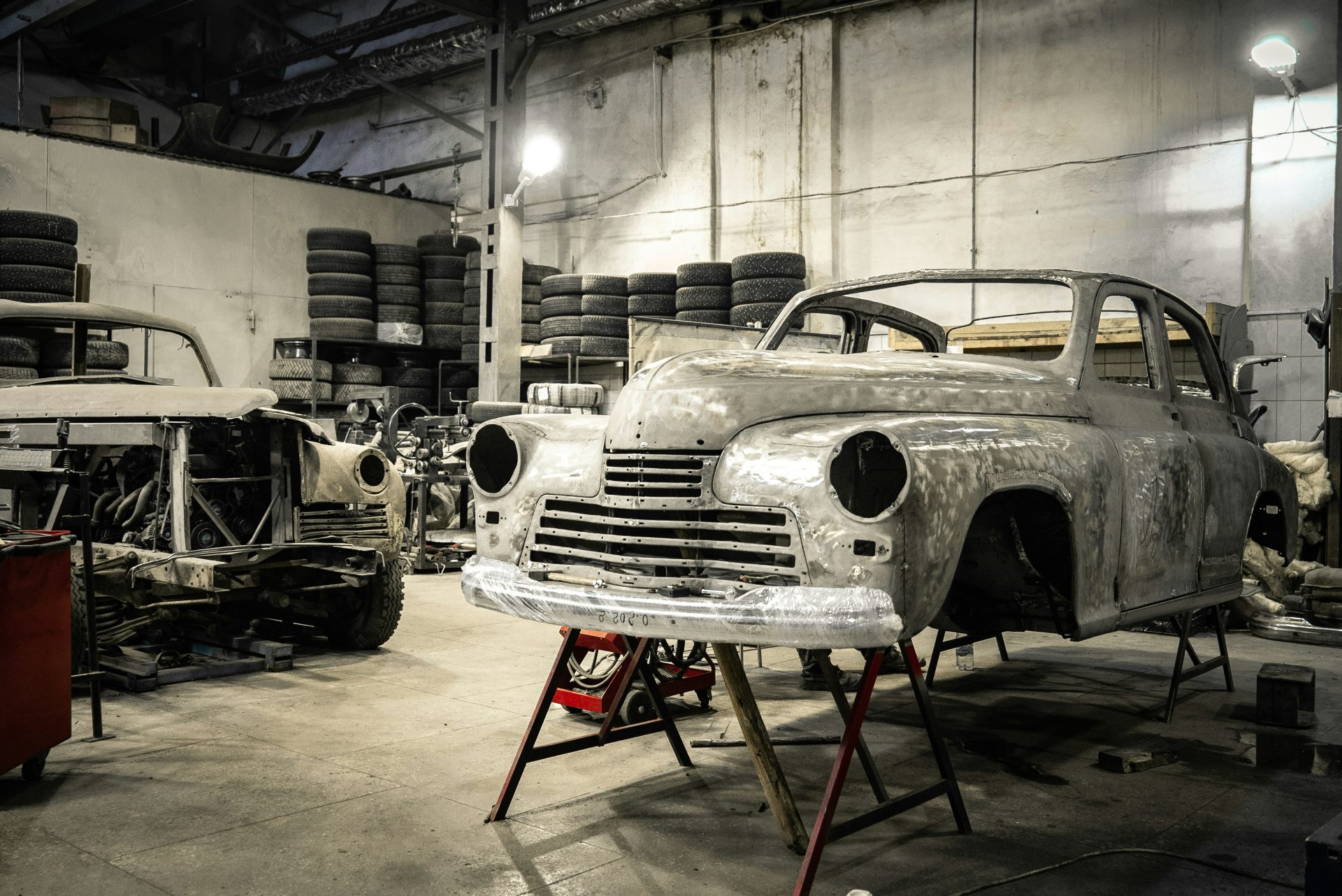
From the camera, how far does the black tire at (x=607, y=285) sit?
12492 mm

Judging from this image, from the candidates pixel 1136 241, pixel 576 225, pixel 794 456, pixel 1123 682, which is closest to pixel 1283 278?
pixel 1136 241

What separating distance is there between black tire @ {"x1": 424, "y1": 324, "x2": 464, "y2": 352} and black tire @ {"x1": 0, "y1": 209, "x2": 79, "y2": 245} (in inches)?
171

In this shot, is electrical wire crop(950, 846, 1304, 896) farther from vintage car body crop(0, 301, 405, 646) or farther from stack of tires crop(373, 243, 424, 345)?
stack of tires crop(373, 243, 424, 345)

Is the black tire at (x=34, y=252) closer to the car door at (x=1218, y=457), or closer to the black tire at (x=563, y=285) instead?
the black tire at (x=563, y=285)

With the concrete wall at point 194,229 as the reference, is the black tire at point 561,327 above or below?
below

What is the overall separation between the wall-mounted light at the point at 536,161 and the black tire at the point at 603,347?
5.80 feet

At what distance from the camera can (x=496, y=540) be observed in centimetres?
330

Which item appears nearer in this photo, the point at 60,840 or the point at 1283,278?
the point at 60,840

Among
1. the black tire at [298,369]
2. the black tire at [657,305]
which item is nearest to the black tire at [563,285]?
the black tire at [657,305]

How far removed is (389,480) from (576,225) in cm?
907

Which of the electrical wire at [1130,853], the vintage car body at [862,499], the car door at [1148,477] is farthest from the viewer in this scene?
the car door at [1148,477]

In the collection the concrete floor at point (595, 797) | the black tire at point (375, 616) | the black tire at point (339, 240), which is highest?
the black tire at point (339, 240)

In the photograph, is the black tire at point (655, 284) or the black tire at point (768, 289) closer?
the black tire at point (768, 289)

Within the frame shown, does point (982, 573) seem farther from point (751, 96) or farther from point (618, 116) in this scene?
point (618, 116)
